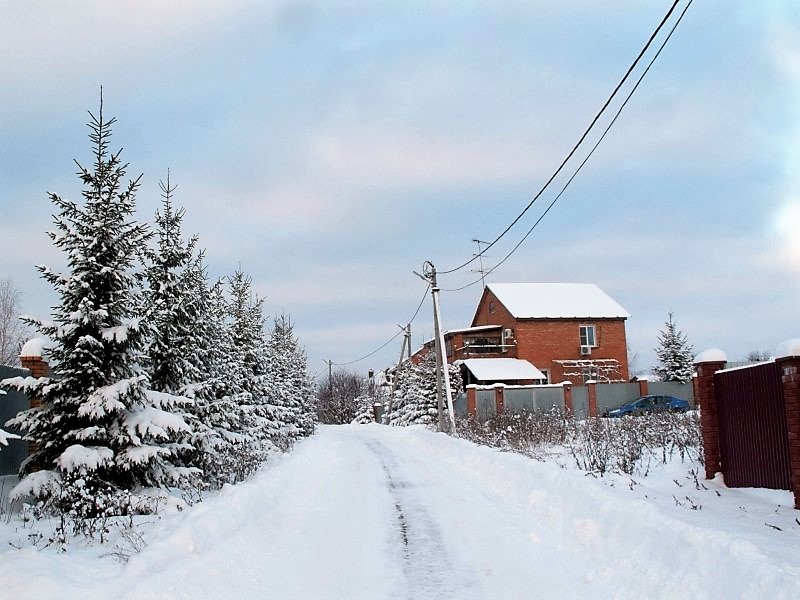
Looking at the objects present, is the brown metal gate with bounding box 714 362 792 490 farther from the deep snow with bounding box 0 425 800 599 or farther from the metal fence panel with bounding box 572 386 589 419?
the metal fence panel with bounding box 572 386 589 419

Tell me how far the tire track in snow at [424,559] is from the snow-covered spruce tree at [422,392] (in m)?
26.5

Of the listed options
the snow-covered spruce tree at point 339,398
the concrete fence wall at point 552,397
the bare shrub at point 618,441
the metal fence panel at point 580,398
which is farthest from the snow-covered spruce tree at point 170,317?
the snow-covered spruce tree at point 339,398

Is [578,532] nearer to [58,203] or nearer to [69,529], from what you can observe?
[69,529]

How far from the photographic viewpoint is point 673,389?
37594 millimetres

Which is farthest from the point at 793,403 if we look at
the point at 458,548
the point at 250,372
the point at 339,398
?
the point at 339,398

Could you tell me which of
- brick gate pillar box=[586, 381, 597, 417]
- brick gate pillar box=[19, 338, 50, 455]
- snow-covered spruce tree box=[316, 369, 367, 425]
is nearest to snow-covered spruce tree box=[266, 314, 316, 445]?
brick gate pillar box=[19, 338, 50, 455]

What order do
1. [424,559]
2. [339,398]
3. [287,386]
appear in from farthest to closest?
[339,398] → [287,386] → [424,559]

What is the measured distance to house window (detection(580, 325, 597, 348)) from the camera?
48469 millimetres

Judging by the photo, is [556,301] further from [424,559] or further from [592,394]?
[424,559]

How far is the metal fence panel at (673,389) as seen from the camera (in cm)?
3662

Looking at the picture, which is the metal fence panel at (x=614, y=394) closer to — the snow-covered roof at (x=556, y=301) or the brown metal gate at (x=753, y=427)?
the snow-covered roof at (x=556, y=301)

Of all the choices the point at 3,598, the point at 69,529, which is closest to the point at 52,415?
the point at 69,529

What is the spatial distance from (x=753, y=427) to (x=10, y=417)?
466 inches

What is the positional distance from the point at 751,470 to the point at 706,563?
5.41 metres
